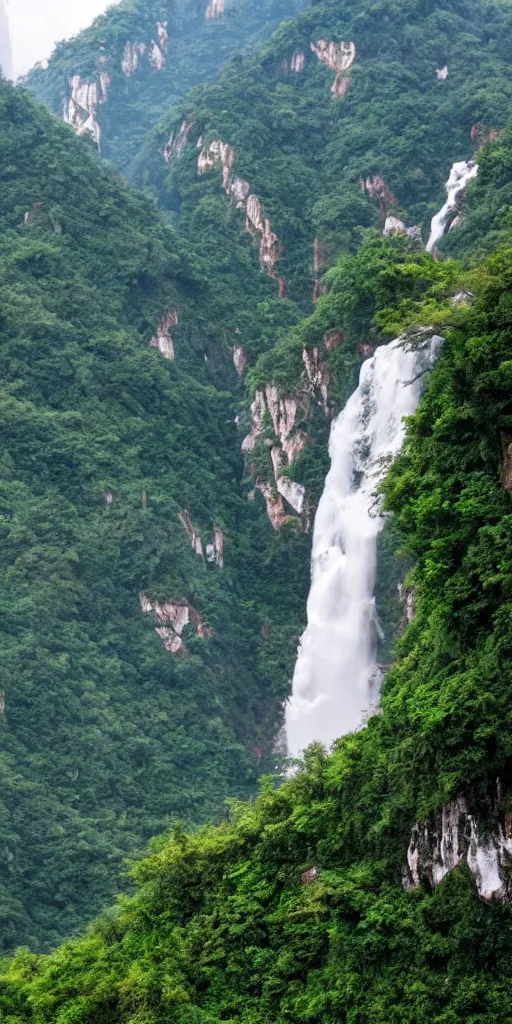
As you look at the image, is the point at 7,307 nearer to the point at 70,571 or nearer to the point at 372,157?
the point at 70,571

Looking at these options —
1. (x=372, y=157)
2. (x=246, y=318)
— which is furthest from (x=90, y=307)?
(x=372, y=157)

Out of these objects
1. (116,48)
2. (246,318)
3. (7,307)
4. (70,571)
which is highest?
(116,48)

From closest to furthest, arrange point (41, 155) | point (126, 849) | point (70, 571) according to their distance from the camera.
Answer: point (126, 849) < point (70, 571) < point (41, 155)

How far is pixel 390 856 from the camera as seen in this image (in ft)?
63.9

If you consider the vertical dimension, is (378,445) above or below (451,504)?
above

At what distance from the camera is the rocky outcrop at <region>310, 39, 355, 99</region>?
63.9m

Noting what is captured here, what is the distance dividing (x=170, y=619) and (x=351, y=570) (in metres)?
5.49

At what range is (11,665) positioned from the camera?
35656 mm

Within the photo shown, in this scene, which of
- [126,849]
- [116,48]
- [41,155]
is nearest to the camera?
[126,849]

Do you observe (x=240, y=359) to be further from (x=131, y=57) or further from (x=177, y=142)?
(x=131, y=57)

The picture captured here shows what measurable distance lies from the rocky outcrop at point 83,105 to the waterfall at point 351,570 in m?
43.2

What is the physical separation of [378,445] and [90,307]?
1327 centimetres

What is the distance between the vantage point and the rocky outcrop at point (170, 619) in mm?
40219

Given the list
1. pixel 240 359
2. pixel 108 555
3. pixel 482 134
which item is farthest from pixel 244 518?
Result: pixel 482 134
